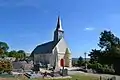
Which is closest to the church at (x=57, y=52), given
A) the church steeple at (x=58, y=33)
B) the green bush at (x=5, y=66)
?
the church steeple at (x=58, y=33)

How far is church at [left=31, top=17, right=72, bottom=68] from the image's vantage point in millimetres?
69938

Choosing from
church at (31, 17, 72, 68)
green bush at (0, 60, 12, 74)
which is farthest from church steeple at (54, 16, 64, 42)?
green bush at (0, 60, 12, 74)

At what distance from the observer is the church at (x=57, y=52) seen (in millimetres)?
69938

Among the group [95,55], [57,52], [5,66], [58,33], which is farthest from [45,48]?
[5,66]

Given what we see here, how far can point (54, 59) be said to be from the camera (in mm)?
69875

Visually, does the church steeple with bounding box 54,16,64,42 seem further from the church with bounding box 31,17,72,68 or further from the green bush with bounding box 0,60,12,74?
the green bush with bounding box 0,60,12,74

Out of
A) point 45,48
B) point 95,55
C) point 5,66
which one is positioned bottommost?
point 5,66

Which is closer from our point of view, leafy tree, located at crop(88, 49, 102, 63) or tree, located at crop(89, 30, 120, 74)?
tree, located at crop(89, 30, 120, 74)

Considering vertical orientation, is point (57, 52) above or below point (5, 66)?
above

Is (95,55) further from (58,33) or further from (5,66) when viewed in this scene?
(5,66)

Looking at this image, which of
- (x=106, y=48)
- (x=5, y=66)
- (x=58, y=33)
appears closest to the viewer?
A: (x=5, y=66)

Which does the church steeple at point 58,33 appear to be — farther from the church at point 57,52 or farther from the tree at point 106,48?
the tree at point 106,48

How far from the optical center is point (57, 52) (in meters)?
70.8

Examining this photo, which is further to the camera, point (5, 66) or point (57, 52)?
point (57, 52)
